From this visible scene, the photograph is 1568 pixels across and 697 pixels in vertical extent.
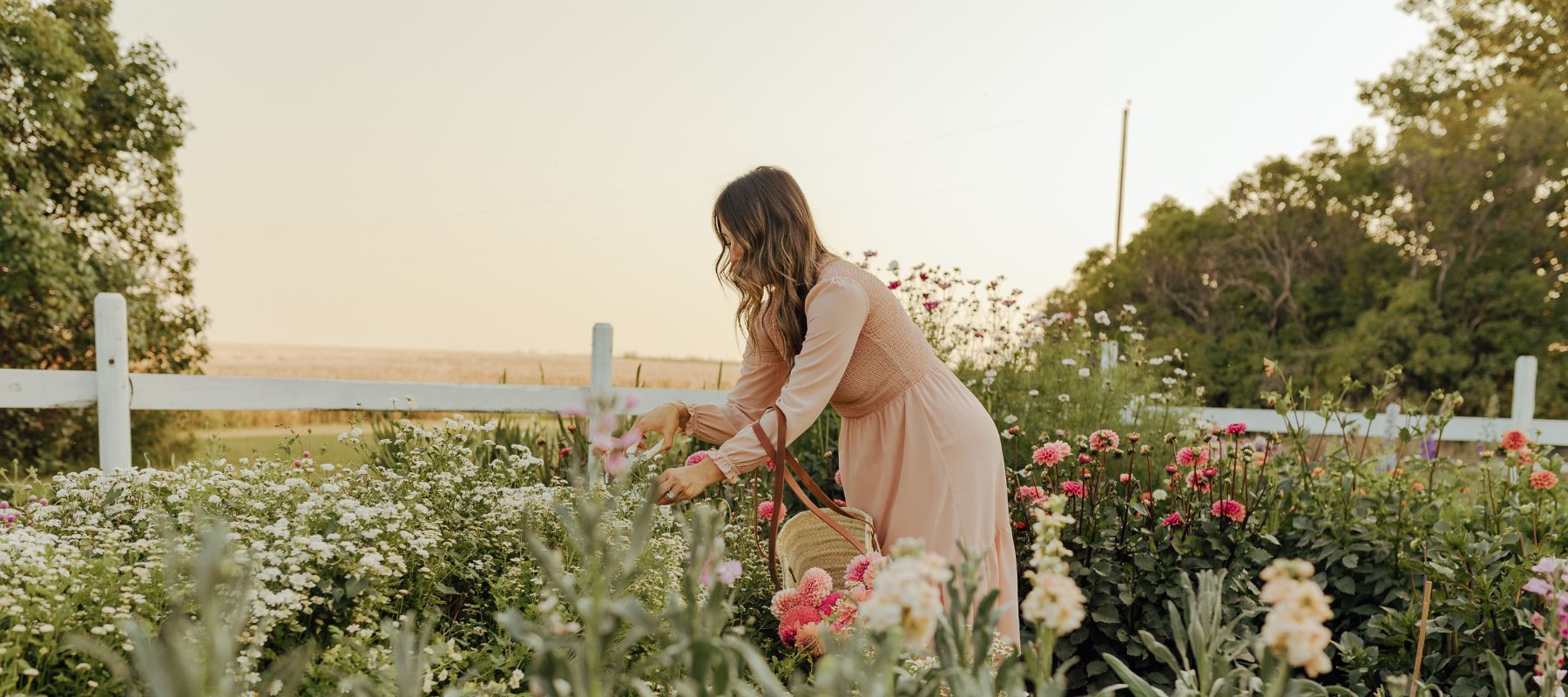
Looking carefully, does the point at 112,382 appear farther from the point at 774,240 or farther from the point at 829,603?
the point at 829,603

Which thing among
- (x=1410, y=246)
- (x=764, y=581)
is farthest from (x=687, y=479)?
(x=1410, y=246)

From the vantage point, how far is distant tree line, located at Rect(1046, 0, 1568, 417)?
1736 centimetres

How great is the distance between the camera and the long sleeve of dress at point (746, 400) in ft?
8.16

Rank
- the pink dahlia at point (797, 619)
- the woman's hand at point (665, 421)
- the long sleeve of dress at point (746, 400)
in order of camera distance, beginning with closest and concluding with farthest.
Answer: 1. the pink dahlia at point (797, 619)
2. the woman's hand at point (665, 421)
3. the long sleeve of dress at point (746, 400)

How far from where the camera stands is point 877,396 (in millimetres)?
2385

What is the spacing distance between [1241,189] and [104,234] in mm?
19811

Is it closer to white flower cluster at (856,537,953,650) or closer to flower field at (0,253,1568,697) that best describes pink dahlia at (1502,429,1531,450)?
flower field at (0,253,1568,697)

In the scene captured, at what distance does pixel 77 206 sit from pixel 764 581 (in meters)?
12.0

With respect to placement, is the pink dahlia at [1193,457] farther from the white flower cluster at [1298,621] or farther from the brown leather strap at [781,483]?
the white flower cluster at [1298,621]

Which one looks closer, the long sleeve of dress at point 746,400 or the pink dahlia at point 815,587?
the pink dahlia at point 815,587

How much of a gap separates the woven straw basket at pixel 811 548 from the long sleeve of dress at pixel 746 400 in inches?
11.4

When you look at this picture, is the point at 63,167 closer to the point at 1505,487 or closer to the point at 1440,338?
the point at 1505,487

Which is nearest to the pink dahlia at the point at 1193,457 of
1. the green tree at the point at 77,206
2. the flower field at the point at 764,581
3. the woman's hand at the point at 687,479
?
the flower field at the point at 764,581

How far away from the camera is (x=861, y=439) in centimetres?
244
